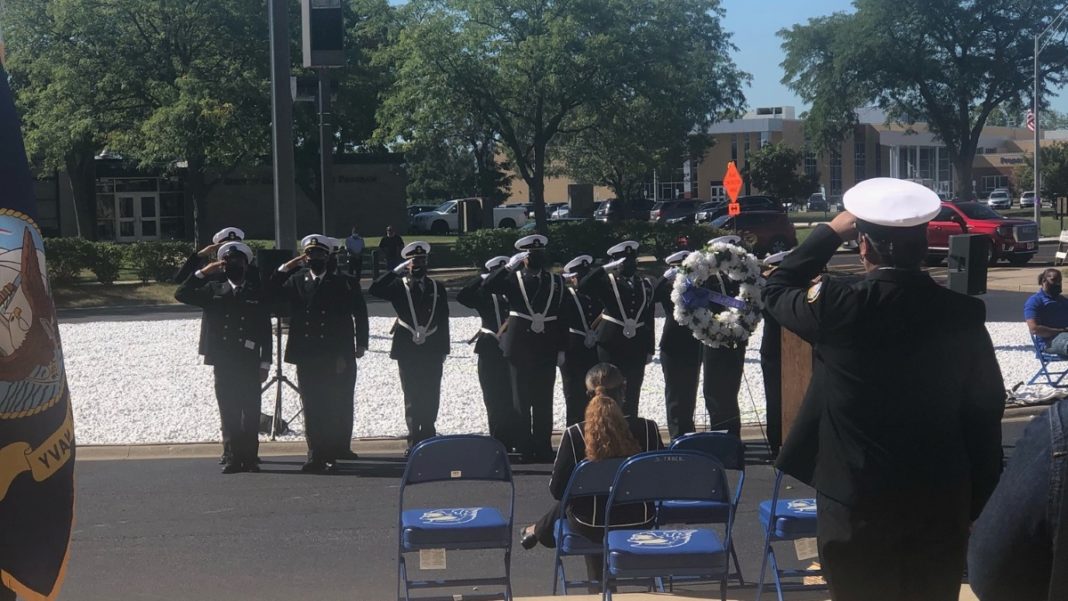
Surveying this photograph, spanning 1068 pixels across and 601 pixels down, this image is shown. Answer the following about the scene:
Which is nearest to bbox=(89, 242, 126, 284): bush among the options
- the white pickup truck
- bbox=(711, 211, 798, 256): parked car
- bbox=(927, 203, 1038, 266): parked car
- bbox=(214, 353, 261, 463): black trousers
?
bbox=(711, 211, 798, 256): parked car

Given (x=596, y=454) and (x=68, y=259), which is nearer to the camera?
(x=596, y=454)

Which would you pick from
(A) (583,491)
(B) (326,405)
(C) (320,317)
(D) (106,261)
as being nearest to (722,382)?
(B) (326,405)

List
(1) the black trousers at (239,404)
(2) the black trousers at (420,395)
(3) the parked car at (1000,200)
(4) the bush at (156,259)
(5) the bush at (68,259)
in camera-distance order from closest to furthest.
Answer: (1) the black trousers at (239,404), (2) the black trousers at (420,395), (5) the bush at (68,259), (4) the bush at (156,259), (3) the parked car at (1000,200)

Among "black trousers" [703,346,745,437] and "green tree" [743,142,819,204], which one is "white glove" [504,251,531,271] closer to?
"black trousers" [703,346,745,437]

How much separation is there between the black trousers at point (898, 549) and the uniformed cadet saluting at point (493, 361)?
8.15m

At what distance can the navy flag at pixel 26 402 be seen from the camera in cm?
274

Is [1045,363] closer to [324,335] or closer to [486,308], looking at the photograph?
[486,308]

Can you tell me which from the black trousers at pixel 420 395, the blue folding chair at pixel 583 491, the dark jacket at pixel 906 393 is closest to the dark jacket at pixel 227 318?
the black trousers at pixel 420 395

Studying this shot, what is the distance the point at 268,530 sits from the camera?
343 inches

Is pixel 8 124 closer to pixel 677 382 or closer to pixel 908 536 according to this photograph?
pixel 908 536

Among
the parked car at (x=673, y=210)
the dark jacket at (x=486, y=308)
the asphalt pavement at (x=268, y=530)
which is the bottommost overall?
the asphalt pavement at (x=268, y=530)

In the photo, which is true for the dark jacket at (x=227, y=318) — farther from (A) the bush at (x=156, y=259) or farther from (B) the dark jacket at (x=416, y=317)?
(A) the bush at (x=156, y=259)

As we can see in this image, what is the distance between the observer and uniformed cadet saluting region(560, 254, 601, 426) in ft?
38.8

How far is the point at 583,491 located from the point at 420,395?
5438mm
